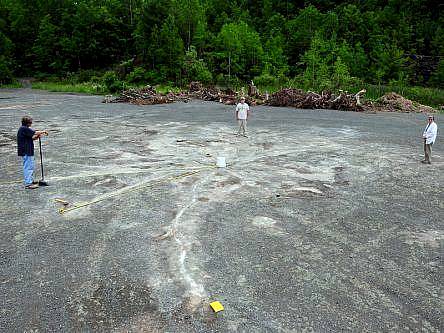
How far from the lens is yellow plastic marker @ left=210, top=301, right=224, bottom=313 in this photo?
502 cm

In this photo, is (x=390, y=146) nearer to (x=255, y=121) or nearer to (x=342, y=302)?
(x=255, y=121)

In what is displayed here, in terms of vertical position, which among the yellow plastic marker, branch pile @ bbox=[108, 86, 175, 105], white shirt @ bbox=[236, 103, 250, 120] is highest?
white shirt @ bbox=[236, 103, 250, 120]

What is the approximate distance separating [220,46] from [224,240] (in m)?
51.3

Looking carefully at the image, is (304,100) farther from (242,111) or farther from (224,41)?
(224,41)

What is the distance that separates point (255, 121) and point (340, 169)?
9.89 meters

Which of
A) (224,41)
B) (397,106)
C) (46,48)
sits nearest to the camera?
(397,106)

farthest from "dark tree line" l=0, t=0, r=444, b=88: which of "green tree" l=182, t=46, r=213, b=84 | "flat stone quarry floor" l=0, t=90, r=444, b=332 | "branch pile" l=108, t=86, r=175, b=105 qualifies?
"flat stone quarry floor" l=0, t=90, r=444, b=332

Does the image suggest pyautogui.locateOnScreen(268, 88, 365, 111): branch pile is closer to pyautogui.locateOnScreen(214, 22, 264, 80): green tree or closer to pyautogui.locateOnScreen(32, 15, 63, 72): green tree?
pyautogui.locateOnScreen(214, 22, 264, 80): green tree

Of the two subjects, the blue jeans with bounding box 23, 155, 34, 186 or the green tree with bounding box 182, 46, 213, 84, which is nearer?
the blue jeans with bounding box 23, 155, 34, 186

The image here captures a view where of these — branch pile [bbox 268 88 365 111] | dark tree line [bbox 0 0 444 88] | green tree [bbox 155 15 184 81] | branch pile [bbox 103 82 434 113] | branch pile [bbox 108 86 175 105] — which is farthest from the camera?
green tree [bbox 155 15 184 81]

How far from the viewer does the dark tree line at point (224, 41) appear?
50.1 meters

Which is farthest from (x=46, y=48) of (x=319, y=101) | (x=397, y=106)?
(x=397, y=106)

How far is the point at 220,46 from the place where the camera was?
55.2m

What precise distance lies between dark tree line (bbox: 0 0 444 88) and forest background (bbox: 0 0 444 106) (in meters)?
0.15
